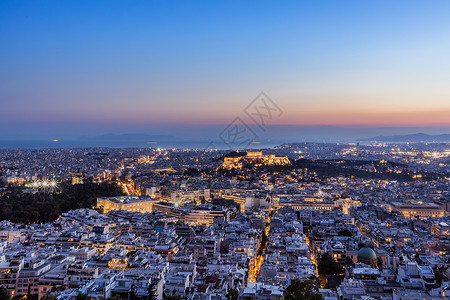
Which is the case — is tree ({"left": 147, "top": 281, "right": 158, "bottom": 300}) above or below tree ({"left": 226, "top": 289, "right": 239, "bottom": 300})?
above

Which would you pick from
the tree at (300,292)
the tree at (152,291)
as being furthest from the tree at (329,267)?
the tree at (152,291)

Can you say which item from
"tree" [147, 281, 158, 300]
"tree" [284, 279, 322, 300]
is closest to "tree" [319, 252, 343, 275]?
"tree" [284, 279, 322, 300]

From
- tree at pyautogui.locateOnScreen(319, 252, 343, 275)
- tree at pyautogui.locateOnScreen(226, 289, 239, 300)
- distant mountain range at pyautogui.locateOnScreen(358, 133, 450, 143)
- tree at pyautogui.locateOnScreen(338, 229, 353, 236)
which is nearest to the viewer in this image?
tree at pyautogui.locateOnScreen(226, 289, 239, 300)

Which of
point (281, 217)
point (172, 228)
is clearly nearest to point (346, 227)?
point (281, 217)

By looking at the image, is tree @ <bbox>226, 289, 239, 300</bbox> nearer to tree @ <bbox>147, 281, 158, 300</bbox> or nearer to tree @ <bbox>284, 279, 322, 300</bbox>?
tree @ <bbox>284, 279, 322, 300</bbox>

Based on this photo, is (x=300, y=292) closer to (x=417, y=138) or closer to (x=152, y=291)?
(x=152, y=291)
